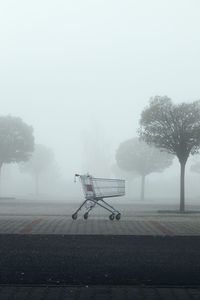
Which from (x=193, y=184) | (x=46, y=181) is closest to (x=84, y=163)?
(x=46, y=181)

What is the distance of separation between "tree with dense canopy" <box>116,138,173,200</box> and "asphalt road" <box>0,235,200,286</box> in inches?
2314

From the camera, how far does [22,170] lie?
98.8 m

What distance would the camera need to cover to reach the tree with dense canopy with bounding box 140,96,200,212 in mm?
36625

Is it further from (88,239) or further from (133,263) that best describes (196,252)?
(88,239)

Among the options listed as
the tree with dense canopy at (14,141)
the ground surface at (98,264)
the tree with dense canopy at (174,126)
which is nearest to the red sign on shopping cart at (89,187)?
the ground surface at (98,264)

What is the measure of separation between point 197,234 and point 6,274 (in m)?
7.60

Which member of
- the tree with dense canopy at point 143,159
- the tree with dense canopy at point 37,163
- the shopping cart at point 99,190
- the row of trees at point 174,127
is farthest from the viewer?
the tree with dense canopy at point 37,163

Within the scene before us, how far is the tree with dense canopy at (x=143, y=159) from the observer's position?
2894 inches

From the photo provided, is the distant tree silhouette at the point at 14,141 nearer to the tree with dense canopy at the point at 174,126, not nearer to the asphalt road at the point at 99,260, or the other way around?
the tree with dense canopy at the point at 174,126

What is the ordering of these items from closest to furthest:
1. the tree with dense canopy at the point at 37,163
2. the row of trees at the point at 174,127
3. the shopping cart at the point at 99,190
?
the shopping cart at the point at 99,190 → the row of trees at the point at 174,127 → the tree with dense canopy at the point at 37,163

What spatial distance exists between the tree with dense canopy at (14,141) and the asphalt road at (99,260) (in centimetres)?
4840

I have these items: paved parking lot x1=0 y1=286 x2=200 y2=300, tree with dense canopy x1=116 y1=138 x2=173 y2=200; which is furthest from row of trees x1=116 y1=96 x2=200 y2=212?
tree with dense canopy x1=116 y1=138 x2=173 y2=200

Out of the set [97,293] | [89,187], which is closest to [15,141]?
[89,187]

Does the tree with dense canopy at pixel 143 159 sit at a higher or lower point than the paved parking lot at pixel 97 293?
higher
